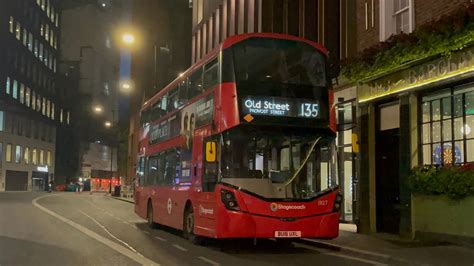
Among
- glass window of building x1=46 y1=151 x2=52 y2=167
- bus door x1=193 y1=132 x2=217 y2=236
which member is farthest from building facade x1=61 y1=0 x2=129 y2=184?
bus door x1=193 y1=132 x2=217 y2=236

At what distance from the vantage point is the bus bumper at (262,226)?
1185 cm

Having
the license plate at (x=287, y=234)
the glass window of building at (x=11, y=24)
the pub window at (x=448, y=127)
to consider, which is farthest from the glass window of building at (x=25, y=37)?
the license plate at (x=287, y=234)

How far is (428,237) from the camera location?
14.1 metres

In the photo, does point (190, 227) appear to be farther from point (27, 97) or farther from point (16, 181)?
point (27, 97)

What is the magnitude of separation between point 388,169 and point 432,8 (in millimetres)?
4754

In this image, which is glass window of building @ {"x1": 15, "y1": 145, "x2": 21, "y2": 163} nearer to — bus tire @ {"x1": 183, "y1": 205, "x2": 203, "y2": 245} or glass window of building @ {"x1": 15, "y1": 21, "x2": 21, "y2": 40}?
glass window of building @ {"x1": 15, "y1": 21, "x2": 21, "y2": 40}

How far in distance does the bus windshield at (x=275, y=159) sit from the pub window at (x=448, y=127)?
3.35 meters

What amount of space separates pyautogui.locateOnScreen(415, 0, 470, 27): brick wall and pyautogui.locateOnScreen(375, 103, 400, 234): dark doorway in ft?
8.29

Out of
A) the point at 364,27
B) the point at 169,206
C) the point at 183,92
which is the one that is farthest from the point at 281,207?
the point at 364,27

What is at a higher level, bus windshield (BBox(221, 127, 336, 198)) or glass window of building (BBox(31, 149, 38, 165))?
Result: glass window of building (BBox(31, 149, 38, 165))

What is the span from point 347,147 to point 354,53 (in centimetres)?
329

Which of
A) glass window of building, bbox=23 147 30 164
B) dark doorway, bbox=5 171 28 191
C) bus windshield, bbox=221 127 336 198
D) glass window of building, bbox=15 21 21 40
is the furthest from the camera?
glass window of building, bbox=23 147 30 164

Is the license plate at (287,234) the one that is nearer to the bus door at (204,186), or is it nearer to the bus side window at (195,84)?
the bus door at (204,186)

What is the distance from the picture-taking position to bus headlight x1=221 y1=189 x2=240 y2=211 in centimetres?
1195
